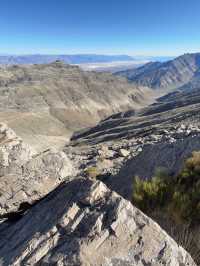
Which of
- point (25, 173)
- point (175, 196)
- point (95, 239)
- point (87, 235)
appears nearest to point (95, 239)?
point (95, 239)

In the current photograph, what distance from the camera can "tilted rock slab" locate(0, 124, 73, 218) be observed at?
1642 cm

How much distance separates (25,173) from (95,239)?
459 inches

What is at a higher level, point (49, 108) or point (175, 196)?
point (175, 196)

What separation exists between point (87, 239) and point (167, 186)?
12.2 ft

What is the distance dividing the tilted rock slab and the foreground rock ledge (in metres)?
7.69

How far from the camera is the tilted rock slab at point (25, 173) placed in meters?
16.4

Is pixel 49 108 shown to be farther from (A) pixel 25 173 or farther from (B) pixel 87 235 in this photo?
(B) pixel 87 235

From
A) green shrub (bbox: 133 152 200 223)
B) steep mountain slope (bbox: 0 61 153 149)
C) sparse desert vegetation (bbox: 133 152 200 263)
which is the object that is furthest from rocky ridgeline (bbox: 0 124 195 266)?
steep mountain slope (bbox: 0 61 153 149)

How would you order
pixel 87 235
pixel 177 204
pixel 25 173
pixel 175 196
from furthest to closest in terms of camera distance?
1. pixel 25 173
2. pixel 175 196
3. pixel 177 204
4. pixel 87 235

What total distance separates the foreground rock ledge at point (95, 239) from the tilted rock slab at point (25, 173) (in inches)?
303

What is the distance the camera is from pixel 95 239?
696 centimetres

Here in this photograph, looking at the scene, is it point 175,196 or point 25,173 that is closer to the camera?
point 175,196

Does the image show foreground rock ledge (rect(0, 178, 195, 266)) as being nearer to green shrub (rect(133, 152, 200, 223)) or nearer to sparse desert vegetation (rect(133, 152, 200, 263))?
sparse desert vegetation (rect(133, 152, 200, 263))

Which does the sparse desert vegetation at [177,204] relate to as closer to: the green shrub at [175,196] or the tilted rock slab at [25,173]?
the green shrub at [175,196]
